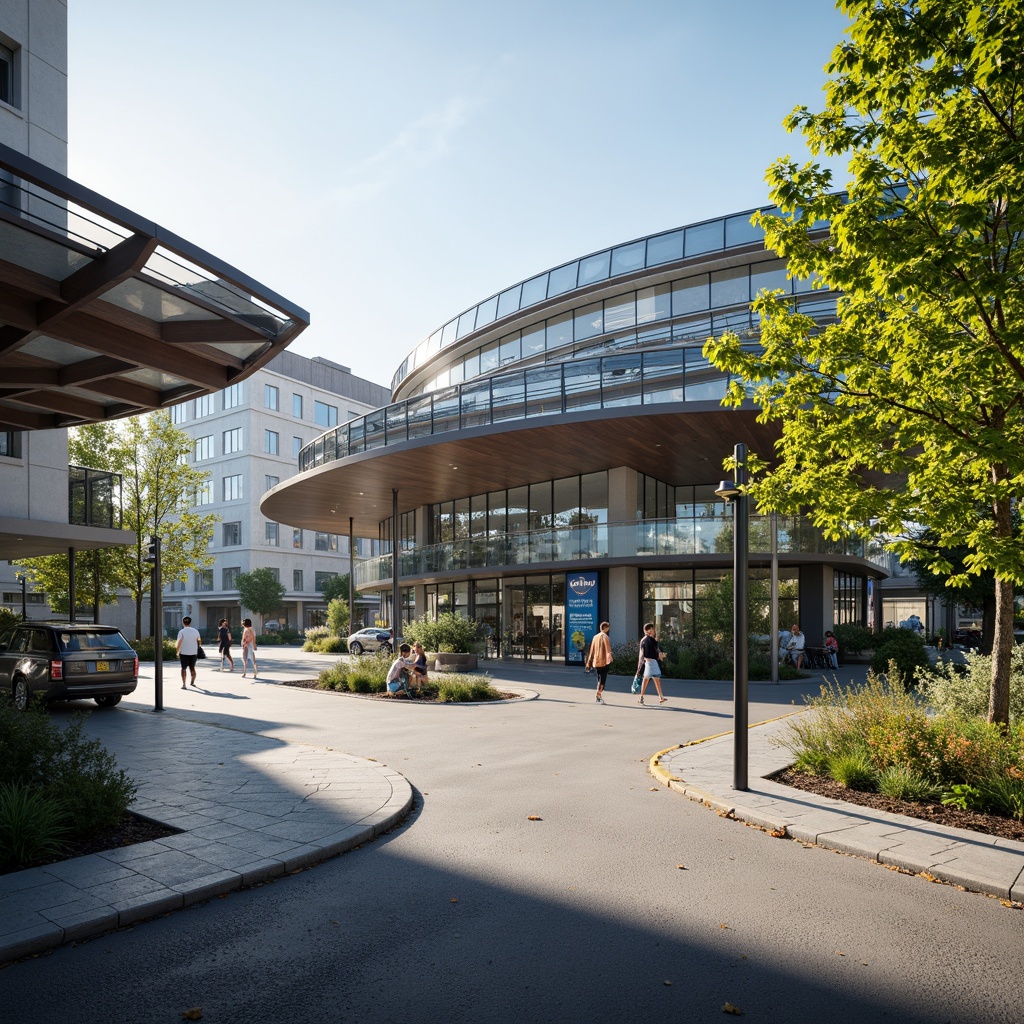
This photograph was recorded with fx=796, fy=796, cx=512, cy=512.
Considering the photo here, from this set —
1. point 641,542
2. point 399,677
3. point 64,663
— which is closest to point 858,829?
point 399,677

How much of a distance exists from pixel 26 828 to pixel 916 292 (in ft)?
30.1

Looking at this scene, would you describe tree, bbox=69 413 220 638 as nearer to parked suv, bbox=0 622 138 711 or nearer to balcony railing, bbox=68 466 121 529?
balcony railing, bbox=68 466 121 529

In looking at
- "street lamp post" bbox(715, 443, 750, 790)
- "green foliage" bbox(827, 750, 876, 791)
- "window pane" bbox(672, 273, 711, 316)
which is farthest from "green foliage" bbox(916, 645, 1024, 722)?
"window pane" bbox(672, 273, 711, 316)

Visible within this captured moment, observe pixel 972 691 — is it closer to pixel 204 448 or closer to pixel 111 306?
pixel 111 306

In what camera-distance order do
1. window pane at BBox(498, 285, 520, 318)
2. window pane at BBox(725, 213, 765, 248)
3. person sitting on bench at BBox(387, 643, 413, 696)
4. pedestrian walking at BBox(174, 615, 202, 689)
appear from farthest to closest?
1. window pane at BBox(498, 285, 520, 318)
2. window pane at BBox(725, 213, 765, 248)
3. pedestrian walking at BBox(174, 615, 202, 689)
4. person sitting on bench at BBox(387, 643, 413, 696)

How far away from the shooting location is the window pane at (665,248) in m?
31.1

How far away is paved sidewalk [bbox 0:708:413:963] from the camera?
5.25 m

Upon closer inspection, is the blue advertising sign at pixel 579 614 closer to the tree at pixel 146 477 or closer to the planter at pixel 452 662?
the planter at pixel 452 662

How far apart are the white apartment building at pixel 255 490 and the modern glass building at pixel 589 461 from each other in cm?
3017

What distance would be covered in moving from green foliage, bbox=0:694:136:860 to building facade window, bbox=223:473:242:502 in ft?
202

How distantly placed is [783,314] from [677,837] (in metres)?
6.52

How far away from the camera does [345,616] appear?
152 ft

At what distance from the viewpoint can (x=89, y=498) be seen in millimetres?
21359

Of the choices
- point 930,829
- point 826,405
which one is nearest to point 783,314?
point 826,405
